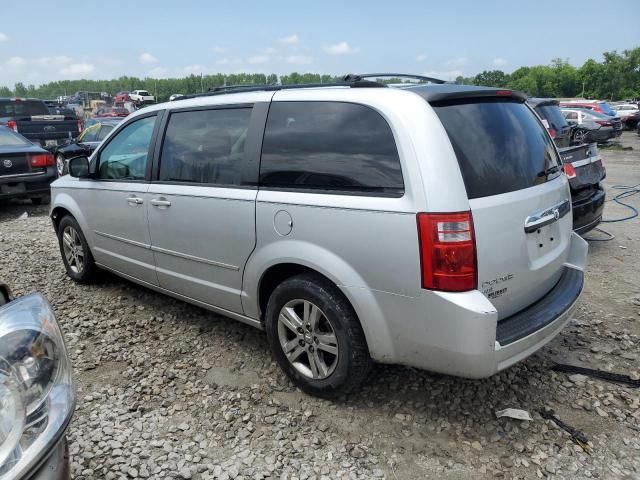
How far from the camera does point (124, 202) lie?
4.07 m

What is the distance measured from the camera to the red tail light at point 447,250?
2.36 m

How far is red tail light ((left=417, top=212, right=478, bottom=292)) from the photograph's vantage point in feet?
7.73

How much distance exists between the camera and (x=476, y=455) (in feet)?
8.45

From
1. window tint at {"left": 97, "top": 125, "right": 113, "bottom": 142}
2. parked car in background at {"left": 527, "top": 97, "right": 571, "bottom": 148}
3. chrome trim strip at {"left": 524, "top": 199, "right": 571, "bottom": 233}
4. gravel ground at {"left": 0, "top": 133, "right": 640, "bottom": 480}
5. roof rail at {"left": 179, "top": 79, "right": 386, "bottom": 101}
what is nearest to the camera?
gravel ground at {"left": 0, "top": 133, "right": 640, "bottom": 480}

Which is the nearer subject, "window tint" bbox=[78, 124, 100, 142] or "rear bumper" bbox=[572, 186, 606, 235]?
"rear bumper" bbox=[572, 186, 606, 235]

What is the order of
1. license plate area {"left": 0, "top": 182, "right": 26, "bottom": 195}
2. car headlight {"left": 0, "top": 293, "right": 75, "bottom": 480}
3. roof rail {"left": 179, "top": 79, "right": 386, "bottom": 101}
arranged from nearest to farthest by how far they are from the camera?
car headlight {"left": 0, "top": 293, "right": 75, "bottom": 480}
roof rail {"left": 179, "top": 79, "right": 386, "bottom": 101}
license plate area {"left": 0, "top": 182, "right": 26, "bottom": 195}

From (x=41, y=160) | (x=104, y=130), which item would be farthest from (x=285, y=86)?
(x=104, y=130)

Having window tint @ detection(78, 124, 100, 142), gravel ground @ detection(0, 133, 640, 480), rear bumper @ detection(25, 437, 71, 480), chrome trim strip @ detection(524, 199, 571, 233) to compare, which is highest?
window tint @ detection(78, 124, 100, 142)

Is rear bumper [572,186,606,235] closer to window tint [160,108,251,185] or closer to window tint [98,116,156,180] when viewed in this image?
window tint [160,108,251,185]

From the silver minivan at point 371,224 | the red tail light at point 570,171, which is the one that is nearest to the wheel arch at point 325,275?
the silver minivan at point 371,224

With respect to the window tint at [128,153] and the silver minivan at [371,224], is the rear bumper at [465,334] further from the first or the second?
the window tint at [128,153]

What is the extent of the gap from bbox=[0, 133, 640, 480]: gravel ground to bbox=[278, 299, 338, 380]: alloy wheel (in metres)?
0.23

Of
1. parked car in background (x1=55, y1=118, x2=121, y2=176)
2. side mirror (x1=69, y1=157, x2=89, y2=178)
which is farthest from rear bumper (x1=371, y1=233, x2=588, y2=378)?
parked car in background (x1=55, y1=118, x2=121, y2=176)

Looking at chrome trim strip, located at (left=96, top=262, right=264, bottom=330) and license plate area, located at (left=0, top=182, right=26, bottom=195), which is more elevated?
license plate area, located at (left=0, top=182, right=26, bottom=195)
